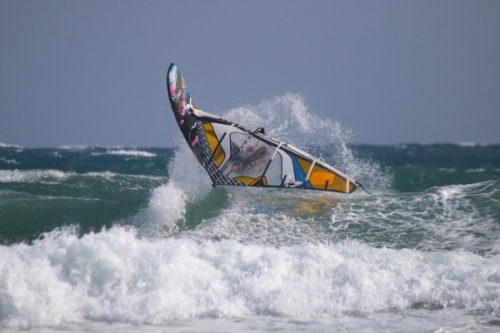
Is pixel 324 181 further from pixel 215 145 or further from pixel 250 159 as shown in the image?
pixel 215 145

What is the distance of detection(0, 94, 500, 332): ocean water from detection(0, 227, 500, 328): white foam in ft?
0.05

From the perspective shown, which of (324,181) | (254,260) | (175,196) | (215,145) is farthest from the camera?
(215,145)

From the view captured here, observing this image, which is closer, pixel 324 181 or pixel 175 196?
pixel 175 196

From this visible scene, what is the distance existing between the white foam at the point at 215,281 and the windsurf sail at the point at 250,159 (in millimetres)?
2944

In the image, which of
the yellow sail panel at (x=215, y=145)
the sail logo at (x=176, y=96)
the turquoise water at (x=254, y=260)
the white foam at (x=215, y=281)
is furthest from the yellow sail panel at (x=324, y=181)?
the white foam at (x=215, y=281)

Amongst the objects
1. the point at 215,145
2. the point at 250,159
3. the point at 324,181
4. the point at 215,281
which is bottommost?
the point at 215,281

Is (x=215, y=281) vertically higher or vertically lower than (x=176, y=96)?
lower

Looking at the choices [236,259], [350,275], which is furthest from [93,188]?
[350,275]

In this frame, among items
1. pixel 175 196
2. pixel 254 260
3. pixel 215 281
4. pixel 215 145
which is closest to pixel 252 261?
pixel 254 260

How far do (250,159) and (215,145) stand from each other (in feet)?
2.16

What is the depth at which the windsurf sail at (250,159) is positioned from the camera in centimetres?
1038

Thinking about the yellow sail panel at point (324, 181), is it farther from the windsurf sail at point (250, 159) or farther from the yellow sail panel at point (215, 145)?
the yellow sail panel at point (215, 145)

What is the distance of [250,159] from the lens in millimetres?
10523

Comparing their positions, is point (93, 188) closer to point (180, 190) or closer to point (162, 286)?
point (180, 190)
